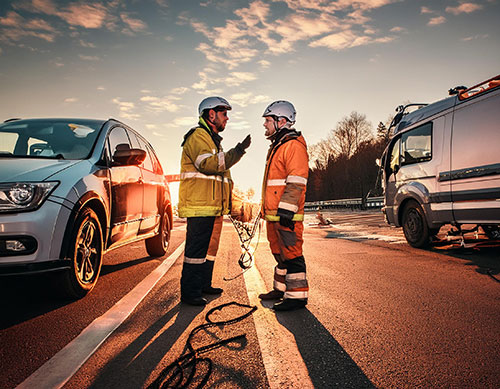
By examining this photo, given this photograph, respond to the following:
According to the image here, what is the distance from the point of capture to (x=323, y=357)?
2.32 metres

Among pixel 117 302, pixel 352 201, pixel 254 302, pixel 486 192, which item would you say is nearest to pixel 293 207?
pixel 254 302

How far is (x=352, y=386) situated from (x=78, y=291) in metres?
2.72

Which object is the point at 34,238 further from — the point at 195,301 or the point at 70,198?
the point at 195,301

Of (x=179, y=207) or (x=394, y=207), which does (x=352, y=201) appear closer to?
(x=394, y=207)

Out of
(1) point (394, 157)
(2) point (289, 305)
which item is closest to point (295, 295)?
(2) point (289, 305)

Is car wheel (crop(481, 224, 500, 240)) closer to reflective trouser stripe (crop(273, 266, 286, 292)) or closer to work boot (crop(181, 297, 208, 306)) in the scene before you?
reflective trouser stripe (crop(273, 266, 286, 292))

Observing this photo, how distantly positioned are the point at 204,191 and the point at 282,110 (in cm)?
124

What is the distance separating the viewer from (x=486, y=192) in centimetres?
594

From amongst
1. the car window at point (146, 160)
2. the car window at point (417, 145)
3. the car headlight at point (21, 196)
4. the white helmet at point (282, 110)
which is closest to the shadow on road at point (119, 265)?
the car window at point (146, 160)

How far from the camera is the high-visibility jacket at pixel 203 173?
4.05 metres

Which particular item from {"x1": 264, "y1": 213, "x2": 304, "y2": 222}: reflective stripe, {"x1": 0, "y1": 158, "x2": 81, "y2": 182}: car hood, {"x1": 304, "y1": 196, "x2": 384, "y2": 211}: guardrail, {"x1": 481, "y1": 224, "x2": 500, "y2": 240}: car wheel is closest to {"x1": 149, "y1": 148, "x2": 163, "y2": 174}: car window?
{"x1": 0, "y1": 158, "x2": 81, "y2": 182}: car hood

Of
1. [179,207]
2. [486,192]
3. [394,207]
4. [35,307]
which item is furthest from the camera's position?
[394,207]

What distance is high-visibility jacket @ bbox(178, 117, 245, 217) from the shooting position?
4051 millimetres

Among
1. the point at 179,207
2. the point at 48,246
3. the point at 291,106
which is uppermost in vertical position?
the point at 291,106
